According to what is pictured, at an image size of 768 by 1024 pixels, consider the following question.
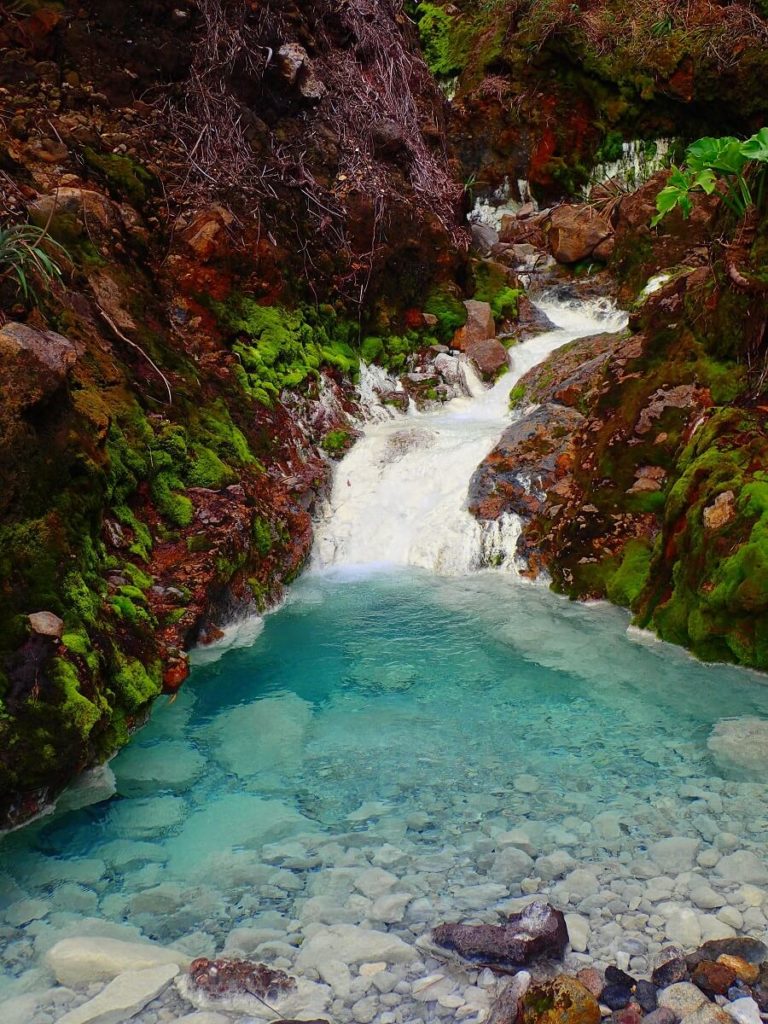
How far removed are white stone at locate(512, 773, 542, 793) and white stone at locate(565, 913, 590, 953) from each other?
3.19 feet

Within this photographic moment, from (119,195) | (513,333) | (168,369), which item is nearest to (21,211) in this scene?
(168,369)

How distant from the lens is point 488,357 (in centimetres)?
1158

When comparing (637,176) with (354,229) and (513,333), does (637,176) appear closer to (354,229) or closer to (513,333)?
(513,333)

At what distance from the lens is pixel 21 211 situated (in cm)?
632

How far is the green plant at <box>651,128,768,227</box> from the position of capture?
5.62 metres

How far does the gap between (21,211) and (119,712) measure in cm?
447

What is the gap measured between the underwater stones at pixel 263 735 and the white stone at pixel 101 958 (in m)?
1.40

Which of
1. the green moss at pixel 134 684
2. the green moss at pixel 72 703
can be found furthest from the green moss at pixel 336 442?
the green moss at pixel 72 703

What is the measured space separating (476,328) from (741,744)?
901 cm

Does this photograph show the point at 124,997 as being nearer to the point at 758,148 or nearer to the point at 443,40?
the point at 758,148

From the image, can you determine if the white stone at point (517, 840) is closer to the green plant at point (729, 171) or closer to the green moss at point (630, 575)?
the green moss at point (630, 575)

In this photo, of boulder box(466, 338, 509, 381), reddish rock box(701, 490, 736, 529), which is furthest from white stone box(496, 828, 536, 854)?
boulder box(466, 338, 509, 381)

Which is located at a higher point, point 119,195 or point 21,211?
point 119,195

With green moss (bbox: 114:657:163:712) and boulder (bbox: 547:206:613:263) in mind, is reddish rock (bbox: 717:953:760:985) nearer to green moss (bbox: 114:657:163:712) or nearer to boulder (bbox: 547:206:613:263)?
green moss (bbox: 114:657:163:712)
